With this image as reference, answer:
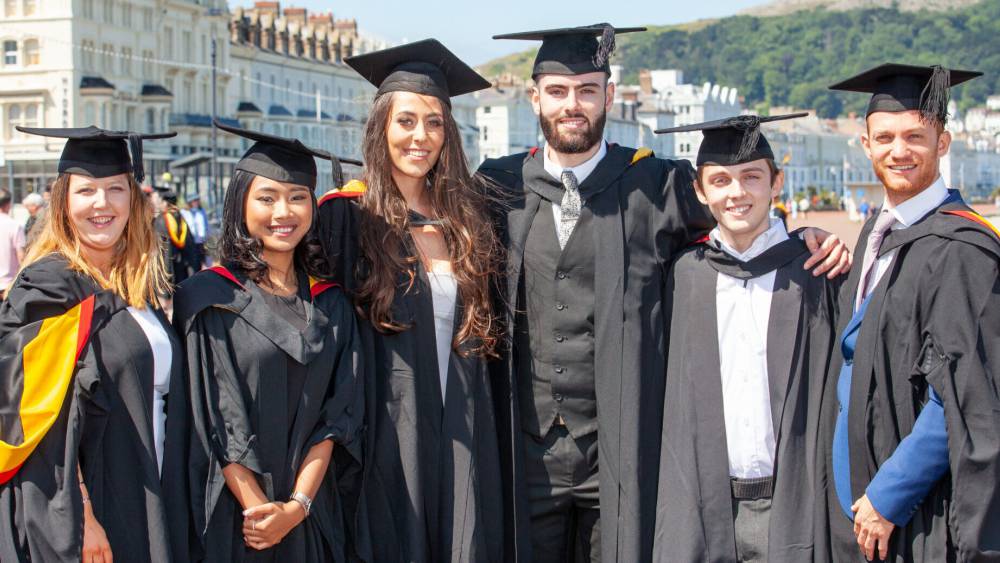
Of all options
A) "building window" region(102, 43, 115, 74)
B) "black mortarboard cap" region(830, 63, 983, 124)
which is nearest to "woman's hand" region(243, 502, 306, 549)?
"black mortarboard cap" region(830, 63, 983, 124)

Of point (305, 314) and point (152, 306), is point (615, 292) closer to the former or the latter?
point (305, 314)

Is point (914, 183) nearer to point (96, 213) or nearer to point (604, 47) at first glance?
point (604, 47)

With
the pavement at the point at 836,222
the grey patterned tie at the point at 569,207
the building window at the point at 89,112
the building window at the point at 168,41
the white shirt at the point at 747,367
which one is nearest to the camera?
the white shirt at the point at 747,367

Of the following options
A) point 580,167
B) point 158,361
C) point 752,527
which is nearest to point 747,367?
point 752,527

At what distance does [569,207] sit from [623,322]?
501 millimetres

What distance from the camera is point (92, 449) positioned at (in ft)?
14.6

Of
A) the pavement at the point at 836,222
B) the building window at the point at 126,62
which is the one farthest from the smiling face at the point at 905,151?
the building window at the point at 126,62

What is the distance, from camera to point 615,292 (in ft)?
16.5

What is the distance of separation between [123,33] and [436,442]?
56317 millimetres

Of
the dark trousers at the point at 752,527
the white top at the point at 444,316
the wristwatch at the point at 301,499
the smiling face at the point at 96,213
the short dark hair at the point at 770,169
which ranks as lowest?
the dark trousers at the point at 752,527

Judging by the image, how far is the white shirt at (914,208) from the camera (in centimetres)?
455

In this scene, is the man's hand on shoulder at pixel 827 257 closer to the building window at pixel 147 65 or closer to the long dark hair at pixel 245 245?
the long dark hair at pixel 245 245

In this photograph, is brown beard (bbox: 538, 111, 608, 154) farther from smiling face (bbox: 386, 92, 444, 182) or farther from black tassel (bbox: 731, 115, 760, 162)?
black tassel (bbox: 731, 115, 760, 162)

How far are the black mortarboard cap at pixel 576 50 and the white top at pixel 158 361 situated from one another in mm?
1778
